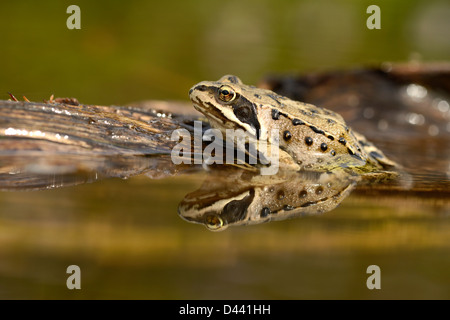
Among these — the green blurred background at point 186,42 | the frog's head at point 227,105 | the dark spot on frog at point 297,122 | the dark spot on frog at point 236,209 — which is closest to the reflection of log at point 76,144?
the frog's head at point 227,105

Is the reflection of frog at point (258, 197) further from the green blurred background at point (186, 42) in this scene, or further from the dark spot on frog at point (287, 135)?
the green blurred background at point (186, 42)

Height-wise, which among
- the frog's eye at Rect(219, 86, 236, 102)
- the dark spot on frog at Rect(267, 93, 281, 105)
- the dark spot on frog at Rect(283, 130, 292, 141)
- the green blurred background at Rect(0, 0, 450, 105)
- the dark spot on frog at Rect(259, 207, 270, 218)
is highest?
the green blurred background at Rect(0, 0, 450, 105)

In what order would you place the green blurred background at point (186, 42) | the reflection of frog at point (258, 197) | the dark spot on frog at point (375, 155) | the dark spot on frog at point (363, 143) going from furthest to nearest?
the green blurred background at point (186, 42), the dark spot on frog at point (363, 143), the dark spot on frog at point (375, 155), the reflection of frog at point (258, 197)

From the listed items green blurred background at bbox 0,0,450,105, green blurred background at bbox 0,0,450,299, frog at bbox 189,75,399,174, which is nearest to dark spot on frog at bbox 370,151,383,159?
frog at bbox 189,75,399,174

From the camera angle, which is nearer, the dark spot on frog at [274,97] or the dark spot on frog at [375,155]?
the dark spot on frog at [274,97]

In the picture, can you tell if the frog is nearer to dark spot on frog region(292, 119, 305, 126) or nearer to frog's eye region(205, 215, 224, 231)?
dark spot on frog region(292, 119, 305, 126)

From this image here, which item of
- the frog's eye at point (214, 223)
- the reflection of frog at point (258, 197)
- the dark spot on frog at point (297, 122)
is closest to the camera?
the frog's eye at point (214, 223)

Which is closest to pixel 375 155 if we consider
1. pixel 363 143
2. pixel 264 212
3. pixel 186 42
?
pixel 363 143
